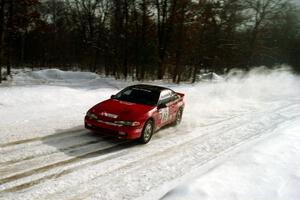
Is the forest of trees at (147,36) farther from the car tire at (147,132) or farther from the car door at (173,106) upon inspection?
the car tire at (147,132)

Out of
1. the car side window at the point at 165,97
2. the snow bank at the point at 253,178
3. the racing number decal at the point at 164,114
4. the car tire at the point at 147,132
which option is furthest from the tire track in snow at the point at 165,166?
the car side window at the point at 165,97

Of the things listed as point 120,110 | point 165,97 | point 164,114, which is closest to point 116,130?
point 120,110

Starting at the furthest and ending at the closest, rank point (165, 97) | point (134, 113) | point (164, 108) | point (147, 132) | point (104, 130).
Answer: point (165, 97)
point (164, 108)
point (147, 132)
point (134, 113)
point (104, 130)

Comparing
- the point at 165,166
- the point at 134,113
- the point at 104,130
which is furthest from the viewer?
the point at 134,113

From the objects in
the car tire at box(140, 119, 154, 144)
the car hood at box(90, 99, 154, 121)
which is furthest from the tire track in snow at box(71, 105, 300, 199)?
the car hood at box(90, 99, 154, 121)

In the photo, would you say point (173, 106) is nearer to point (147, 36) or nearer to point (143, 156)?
point (143, 156)

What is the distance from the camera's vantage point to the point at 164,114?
1109 cm

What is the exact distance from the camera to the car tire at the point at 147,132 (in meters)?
9.71

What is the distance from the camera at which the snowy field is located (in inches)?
255

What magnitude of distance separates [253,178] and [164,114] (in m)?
4.32

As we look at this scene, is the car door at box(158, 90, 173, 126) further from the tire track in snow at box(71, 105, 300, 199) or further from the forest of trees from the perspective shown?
the forest of trees

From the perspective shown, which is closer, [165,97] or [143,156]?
[143,156]

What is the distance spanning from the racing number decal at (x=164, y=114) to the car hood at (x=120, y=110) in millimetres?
537

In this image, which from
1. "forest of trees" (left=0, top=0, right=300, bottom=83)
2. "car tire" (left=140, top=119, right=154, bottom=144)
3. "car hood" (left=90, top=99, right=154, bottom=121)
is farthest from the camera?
"forest of trees" (left=0, top=0, right=300, bottom=83)
